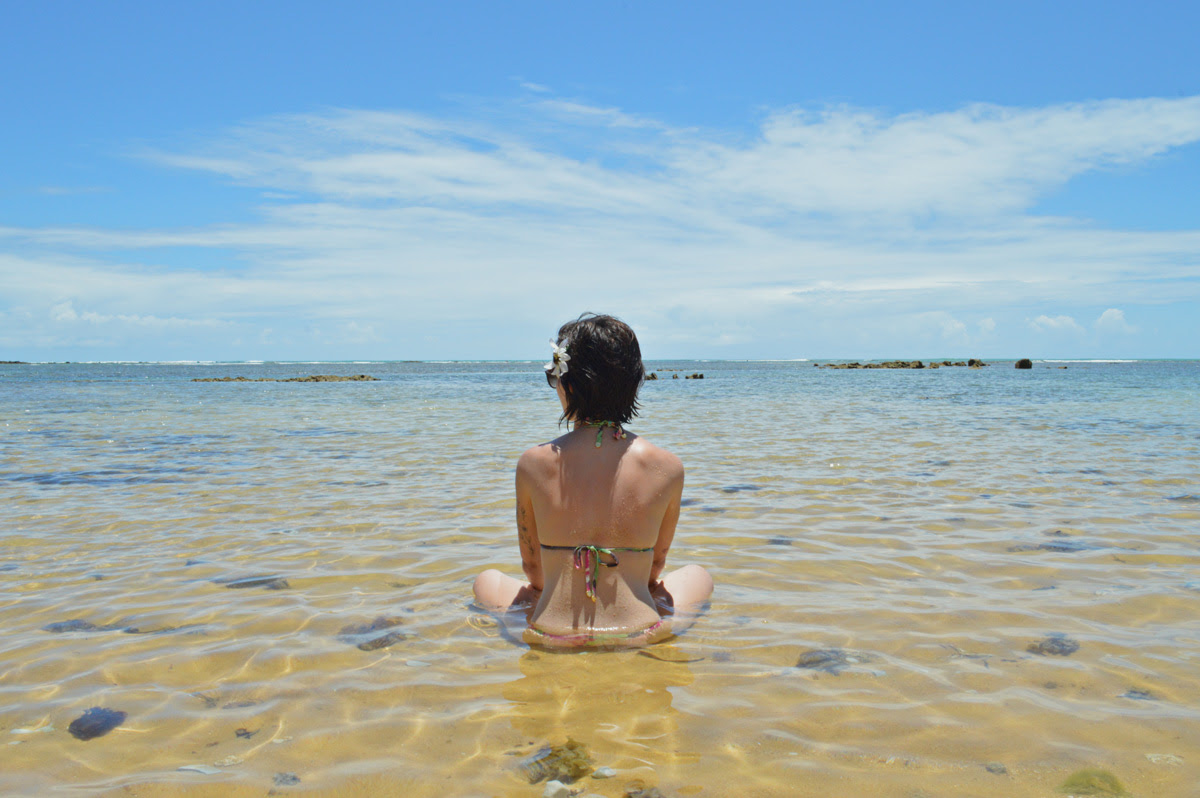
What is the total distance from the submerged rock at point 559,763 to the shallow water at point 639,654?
0.16ft

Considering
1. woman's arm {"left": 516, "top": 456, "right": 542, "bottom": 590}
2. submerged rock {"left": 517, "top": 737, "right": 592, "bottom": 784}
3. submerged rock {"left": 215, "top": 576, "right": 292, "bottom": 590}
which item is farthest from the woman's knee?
submerged rock {"left": 517, "top": 737, "right": 592, "bottom": 784}

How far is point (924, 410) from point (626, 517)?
18.0m

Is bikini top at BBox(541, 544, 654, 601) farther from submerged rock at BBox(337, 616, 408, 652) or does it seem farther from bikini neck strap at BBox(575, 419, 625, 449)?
submerged rock at BBox(337, 616, 408, 652)

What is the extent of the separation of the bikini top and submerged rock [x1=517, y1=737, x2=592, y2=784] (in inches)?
40.1

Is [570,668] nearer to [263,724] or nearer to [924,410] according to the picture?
[263,724]

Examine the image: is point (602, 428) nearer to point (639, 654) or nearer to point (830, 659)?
point (639, 654)

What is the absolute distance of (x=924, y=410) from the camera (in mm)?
19781

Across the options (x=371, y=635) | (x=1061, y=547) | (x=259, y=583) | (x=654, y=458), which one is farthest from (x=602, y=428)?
(x=1061, y=547)

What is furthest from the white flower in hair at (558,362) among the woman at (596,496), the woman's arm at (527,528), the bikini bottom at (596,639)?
the bikini bottom at (596,639)

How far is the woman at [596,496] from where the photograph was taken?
3793 millimetres

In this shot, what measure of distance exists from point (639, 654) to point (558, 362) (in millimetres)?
1511

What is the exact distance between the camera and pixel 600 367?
3.78 metres

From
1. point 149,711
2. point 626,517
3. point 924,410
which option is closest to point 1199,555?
point 626,517

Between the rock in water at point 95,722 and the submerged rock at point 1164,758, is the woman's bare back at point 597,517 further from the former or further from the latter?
the submerged rock at point 1164,758
